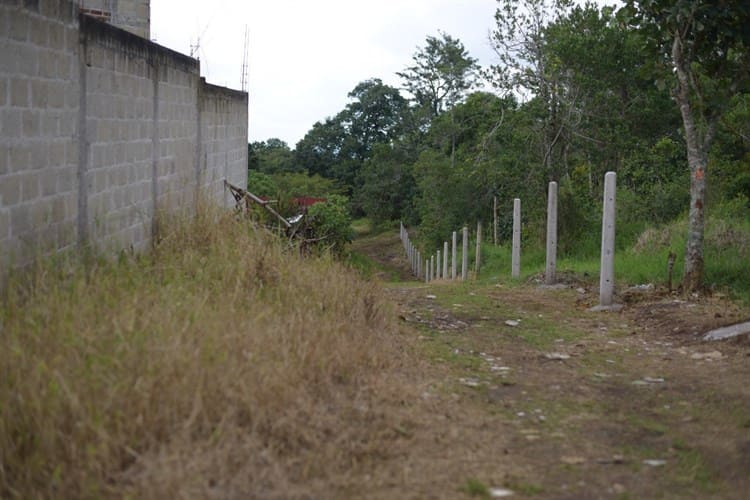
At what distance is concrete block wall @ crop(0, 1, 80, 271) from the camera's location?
19.7 ft

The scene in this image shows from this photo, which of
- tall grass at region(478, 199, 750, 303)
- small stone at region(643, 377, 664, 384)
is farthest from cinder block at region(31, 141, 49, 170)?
tall grass at region(478, 199, 750, 303)

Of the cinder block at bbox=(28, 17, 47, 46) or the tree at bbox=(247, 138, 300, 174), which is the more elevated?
the cinder block at bbox=(28, 17, 47, 46)

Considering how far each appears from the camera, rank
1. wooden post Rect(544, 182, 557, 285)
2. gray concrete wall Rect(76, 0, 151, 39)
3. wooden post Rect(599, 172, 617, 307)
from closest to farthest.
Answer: wooden post Rect(599, 172, 617, 307) → wooden post Rect(544, 182, 557, 285) → gray concrete wall Rect(76, 0, 151, 39)

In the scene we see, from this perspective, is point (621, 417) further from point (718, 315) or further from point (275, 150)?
point (275, 150)

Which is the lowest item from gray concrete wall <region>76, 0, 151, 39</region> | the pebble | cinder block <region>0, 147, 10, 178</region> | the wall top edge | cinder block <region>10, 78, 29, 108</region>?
the pebble

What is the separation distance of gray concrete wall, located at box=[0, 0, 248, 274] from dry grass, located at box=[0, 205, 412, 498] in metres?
0.55

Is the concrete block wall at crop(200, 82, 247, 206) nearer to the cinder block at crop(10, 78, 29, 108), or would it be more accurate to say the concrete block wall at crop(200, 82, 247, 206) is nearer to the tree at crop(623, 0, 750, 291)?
the cinder block at crop(10, 78, 29, 108)

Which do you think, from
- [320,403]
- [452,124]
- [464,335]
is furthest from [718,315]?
[452,124]

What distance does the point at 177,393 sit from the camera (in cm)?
441

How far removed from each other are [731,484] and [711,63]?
7132 mm

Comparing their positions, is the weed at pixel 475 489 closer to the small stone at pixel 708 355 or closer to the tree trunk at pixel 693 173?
the small stone at pixel 708 355

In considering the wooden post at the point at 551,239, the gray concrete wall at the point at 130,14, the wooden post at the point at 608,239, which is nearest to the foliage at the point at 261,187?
the gray concrete wall at the point at 130,14

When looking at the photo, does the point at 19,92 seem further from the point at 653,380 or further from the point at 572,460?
the point at 653,380

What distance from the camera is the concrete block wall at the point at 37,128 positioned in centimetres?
601
